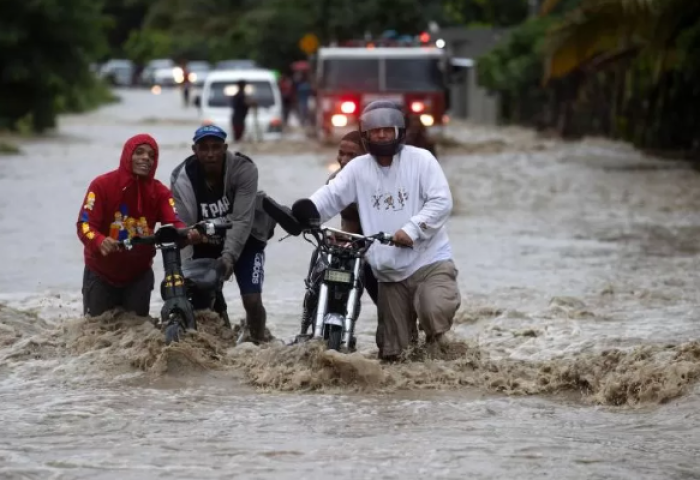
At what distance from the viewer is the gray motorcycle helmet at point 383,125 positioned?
8.94 meters

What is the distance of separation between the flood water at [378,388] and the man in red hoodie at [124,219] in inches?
10.5

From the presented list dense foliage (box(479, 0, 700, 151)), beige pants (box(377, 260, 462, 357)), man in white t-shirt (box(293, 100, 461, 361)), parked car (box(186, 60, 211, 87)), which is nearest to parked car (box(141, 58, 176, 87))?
parked car (box(186, 60, 211, 87))

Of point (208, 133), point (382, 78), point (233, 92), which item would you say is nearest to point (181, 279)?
point (208, 133)

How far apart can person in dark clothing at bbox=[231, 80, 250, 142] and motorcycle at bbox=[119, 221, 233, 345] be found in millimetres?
22301

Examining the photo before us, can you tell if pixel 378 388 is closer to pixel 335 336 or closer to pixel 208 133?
pixel 335 336

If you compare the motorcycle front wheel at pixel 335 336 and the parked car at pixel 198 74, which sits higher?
the motorcycle front wheel at pixel 335 336

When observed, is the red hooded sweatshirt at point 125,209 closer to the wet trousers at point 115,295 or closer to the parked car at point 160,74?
the wet trousers at point 115,295

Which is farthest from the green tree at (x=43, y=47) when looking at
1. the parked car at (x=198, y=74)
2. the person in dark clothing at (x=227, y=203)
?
the person in dark clothing at (x=227, y=203)

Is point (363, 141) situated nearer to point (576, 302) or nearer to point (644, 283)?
point (576, 302)

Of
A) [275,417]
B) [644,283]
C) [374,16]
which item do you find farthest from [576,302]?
[374,16]

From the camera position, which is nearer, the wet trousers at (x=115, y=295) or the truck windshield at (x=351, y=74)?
the wet trousers at (x=115, y=295)

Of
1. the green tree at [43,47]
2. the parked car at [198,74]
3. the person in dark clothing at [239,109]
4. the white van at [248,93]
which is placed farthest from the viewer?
the parked car at [198,74]

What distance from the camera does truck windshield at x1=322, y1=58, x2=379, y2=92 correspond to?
29.7 metres

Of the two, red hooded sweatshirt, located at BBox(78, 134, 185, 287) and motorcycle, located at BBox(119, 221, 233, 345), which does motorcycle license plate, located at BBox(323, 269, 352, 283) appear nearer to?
motorcycle, located at BBox(119, 221, 233, 345)
